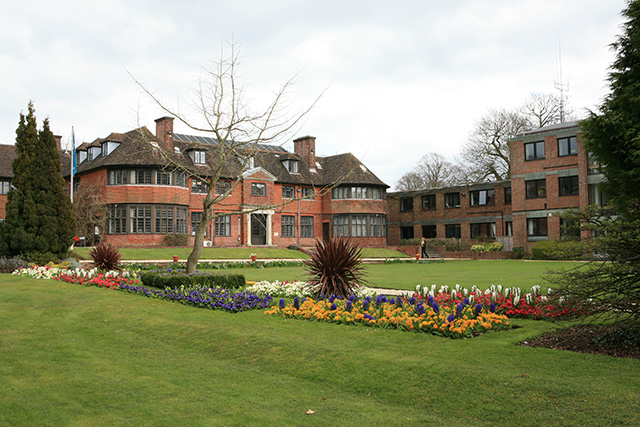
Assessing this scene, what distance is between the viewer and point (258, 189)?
45.6 meters

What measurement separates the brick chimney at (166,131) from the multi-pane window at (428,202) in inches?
958

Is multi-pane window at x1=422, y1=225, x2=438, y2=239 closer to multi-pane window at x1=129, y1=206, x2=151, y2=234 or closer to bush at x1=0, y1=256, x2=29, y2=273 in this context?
multi-pane window at x1=129, y1=206, x2=151, y2=234

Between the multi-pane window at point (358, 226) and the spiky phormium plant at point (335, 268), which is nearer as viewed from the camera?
the spiky phormium plant at point (335, 268)

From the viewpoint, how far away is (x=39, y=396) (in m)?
6.48

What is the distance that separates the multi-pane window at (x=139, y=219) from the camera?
3788 centimetres

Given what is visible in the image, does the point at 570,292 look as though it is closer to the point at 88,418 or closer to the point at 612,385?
the point at 612,385

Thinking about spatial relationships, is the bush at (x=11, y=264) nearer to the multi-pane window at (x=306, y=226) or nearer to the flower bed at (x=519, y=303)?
the flower bed at (x=519, y=303)

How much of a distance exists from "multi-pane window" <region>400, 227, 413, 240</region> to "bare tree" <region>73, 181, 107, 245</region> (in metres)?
29.4

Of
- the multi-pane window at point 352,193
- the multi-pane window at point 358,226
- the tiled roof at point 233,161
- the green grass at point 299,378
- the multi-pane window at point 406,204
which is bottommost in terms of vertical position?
the green grass at point 299,378

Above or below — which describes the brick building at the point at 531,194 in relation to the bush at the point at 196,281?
above

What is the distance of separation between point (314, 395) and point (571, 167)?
36750mm

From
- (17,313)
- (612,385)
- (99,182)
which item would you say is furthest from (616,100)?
(99,182)

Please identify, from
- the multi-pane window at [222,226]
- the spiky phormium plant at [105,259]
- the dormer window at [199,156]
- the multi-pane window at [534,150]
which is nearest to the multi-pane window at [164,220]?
the multi-pane window at [222,226]

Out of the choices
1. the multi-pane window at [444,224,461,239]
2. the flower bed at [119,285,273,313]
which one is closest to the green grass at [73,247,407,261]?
the multi-pane window at [444,224,461,239]
